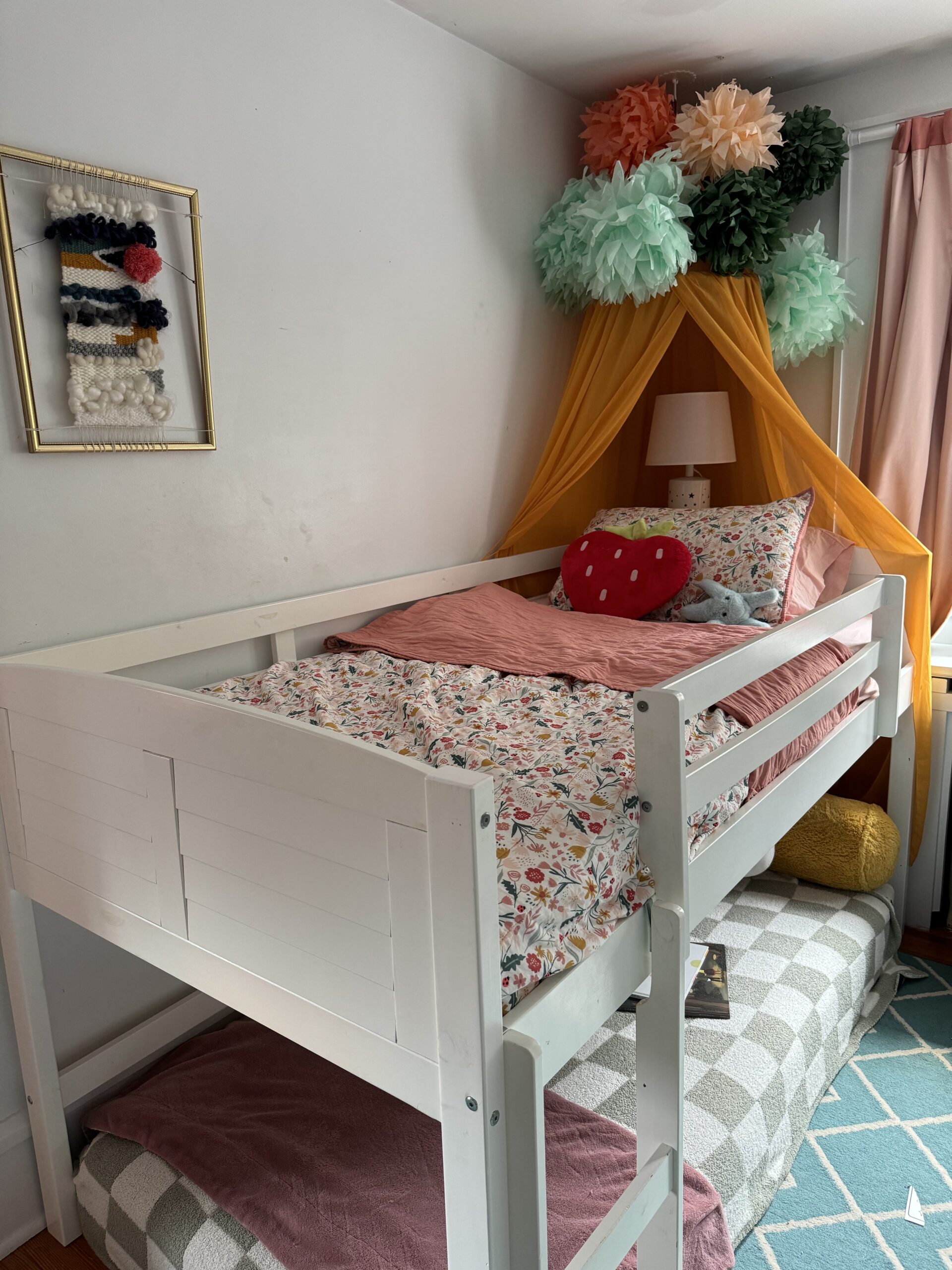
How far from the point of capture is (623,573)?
2381mm

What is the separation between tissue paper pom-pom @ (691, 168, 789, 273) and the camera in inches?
96.9

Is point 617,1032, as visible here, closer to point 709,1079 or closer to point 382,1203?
point 709,1079

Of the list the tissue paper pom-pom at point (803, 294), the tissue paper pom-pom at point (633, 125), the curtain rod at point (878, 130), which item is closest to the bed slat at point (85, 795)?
the tissue paper pom-pom at point (633, 125)

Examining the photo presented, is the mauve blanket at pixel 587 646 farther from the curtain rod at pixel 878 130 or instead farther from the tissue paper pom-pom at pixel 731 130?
the curtain rod at pixel 878 130

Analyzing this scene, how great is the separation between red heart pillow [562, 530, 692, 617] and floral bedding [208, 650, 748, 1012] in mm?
584

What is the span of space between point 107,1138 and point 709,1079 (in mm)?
1135

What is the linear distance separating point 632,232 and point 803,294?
57cm

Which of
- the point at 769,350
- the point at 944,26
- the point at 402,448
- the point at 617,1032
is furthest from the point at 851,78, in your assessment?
the point at 617,1032

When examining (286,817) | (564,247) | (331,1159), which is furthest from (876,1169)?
(564,247)

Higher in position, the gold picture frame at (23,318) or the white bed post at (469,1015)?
the gold picture frame at (23,318)

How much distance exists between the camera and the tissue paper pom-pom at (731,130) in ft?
7.93

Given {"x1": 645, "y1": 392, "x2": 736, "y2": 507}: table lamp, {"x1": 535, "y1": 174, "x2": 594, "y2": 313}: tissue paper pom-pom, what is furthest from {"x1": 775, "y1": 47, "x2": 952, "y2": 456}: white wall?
{"x1": 535, "y1": 174, "x2": 594, "y2": 313}: tissue paper pom-pom

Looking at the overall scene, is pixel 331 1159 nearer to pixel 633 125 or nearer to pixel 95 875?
→ pixel 95 875

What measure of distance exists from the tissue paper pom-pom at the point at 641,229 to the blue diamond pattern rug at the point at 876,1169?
2.03m
